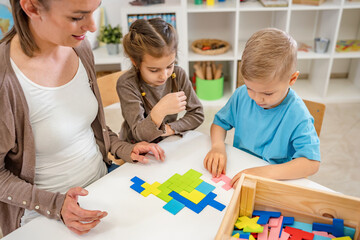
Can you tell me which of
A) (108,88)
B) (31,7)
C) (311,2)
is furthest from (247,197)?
(311,2)

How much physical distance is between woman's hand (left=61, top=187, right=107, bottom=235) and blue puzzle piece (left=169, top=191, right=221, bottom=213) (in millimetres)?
220

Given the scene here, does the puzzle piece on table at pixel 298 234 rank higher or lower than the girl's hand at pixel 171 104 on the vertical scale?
lower

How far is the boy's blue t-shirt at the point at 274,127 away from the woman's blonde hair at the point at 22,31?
2.40 ft

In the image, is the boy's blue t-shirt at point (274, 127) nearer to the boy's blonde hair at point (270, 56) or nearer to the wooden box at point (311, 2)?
the boy's blonde hair at point (270, 56)

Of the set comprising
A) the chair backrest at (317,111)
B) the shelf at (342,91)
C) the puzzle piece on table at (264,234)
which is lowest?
the shelf at (342,91)

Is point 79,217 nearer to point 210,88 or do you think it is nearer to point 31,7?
point 31,7

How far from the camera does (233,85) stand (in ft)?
9.61

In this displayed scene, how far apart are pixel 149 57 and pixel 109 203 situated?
58cm

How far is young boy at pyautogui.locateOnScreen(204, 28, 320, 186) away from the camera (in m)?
1.00

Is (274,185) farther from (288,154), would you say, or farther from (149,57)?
(149,57)

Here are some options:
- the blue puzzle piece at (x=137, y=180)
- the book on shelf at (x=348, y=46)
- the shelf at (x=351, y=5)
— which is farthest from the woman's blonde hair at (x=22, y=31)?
the book on shelf at (x=348, y=46)

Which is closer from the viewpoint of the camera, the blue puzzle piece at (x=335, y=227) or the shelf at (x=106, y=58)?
the blue puzzle piece at (x=335, y=227)

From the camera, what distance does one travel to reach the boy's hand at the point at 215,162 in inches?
40.8

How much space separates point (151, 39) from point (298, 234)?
0.84m
